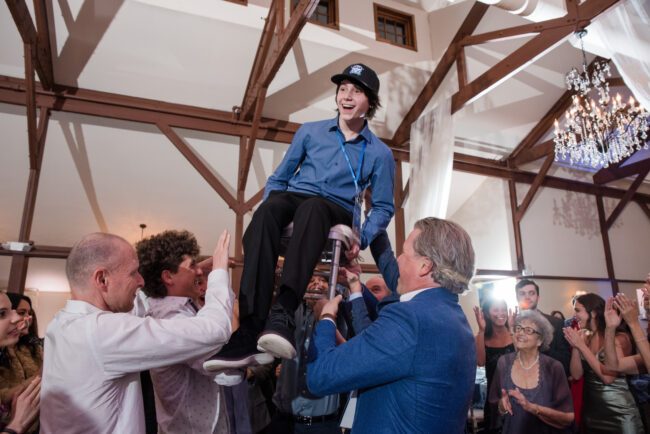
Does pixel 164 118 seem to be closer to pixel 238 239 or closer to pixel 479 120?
pixel 238 239

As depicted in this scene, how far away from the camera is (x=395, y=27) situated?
7688mm

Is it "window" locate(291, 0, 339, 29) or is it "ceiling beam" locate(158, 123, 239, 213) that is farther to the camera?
"window" locate(291, 0, 339, 29)

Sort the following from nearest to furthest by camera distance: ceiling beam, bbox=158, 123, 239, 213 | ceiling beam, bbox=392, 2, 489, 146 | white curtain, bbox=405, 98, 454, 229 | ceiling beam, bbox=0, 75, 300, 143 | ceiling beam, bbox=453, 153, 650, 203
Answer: ceiling beam, bbox=0, 75, 300, 143 → white curtain, bbox=405, 98, 454, 229 → ceiling beam, bbox=158, 123, 239, 213 → ceiling beam, bbox=392, 2, 489, 146 → ceiling beam, bbox=453, 153, 650, 203

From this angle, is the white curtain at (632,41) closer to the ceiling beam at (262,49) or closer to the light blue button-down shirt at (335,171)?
the light blue button-down shirt at (335,171)

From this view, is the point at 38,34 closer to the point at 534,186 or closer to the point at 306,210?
the point at 306,210

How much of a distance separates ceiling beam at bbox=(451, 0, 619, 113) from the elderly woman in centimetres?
347

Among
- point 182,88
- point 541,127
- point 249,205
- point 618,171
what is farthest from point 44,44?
point 618,171

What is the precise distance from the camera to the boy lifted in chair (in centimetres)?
158

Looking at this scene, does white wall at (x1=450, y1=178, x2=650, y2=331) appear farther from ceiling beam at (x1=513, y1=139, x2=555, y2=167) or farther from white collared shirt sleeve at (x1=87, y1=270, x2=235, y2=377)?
white collared shirt sleeve at (x1=87, y1=270, x2=235, y2=377)

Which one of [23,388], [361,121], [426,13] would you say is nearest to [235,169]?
[426,13]

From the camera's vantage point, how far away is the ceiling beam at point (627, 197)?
919cm

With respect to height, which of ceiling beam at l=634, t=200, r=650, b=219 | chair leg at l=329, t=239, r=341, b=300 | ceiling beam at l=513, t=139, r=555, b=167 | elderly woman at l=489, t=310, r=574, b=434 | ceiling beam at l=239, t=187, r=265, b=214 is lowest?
elderly woman at l=489, t=310, r=574, b=434

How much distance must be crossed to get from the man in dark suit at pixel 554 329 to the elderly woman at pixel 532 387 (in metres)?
0.29


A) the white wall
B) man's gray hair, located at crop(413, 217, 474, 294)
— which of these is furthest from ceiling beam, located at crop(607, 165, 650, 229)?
man's gray hair, located at crop(413, 217, 474, 294)
